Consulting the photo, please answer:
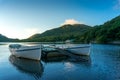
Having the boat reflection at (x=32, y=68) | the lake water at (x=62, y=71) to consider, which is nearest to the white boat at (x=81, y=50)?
the lake water at (x=62, y=71)

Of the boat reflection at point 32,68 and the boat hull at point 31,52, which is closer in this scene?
the boat reflection at point 32,68

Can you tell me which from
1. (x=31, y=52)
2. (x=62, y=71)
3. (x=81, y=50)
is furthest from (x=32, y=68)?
(x=81, y=50)

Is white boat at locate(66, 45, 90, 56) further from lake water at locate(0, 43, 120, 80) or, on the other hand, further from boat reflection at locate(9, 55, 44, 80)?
boat reflection at locate(9, 55, 44, 80)

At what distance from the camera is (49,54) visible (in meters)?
34.7

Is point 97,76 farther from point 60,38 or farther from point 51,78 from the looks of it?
point 60,38

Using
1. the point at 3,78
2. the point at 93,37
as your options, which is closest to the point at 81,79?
the point at 3,78

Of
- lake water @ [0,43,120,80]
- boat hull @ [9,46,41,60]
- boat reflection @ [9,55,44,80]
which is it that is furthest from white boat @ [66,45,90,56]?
A: boat reflection @ [9,55,44,80]

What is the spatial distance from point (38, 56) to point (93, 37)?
10882 centimetres

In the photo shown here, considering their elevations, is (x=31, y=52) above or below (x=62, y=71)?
above

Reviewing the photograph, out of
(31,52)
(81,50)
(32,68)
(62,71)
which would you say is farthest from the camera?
(81,50)

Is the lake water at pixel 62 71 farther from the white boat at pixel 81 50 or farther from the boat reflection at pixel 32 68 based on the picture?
the white boat at pixel 81 50

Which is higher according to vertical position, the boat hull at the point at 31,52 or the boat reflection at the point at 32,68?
the boat hull at the point at 31,52

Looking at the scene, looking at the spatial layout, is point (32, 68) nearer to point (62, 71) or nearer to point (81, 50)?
point (62, 71)

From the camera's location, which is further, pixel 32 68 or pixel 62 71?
pixel 32 68
